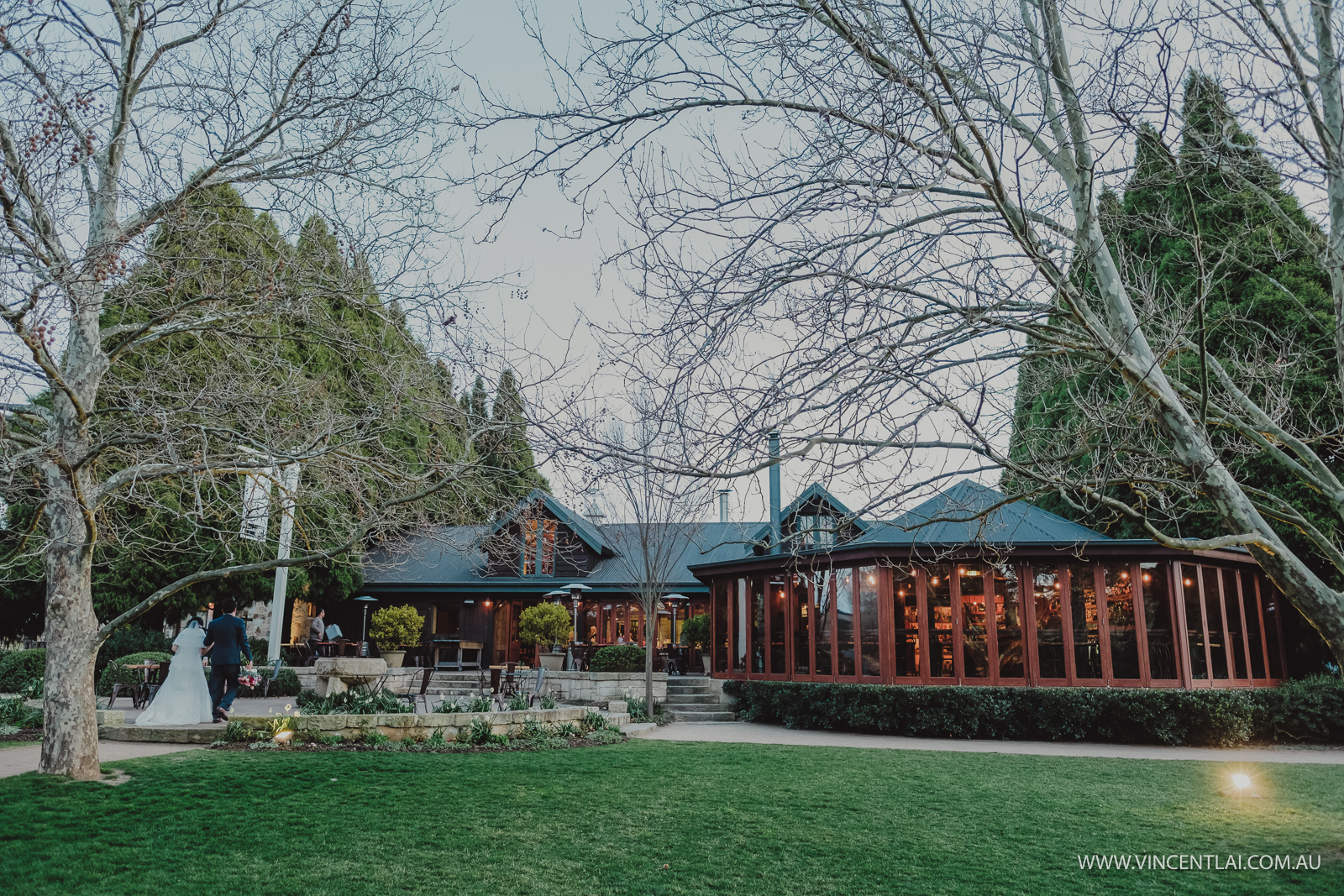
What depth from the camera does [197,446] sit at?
24.8 ft

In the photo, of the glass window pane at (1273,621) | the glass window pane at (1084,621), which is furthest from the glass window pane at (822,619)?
the glass window pane at (1273,621)

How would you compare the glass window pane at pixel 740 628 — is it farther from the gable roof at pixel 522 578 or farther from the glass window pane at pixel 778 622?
the gable roof at pixel 522 578

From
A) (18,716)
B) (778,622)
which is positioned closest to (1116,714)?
(778,622)

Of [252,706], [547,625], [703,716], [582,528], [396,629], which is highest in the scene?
[582,528]

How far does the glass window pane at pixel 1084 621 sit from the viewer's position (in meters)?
14.1

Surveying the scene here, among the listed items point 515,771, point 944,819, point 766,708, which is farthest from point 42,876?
point 766,708

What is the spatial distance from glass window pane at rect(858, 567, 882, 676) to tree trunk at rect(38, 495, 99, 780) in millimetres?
11855

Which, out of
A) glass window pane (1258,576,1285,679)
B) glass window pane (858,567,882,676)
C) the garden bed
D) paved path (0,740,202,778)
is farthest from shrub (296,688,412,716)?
glass window pane (1258,576,1285,679)

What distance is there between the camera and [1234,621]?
49.4 ft

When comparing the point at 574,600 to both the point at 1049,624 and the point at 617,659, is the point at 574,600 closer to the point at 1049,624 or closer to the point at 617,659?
the point at 617,659

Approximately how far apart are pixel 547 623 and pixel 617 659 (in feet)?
11.5

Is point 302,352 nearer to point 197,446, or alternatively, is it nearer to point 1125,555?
point 197,446

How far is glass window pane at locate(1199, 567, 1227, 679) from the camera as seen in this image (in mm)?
14445

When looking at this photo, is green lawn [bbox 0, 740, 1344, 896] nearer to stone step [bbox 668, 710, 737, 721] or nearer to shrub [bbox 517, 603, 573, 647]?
stone step [bbox 668, 710, 737, 721]
